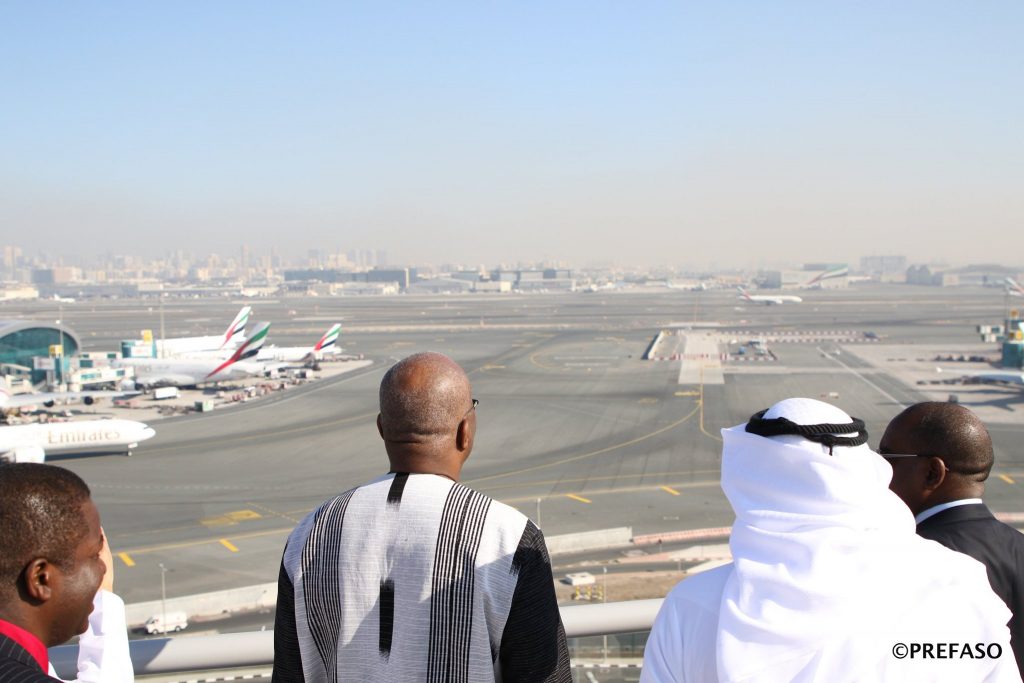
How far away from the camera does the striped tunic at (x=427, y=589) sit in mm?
3811

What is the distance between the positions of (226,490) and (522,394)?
30.3 metres

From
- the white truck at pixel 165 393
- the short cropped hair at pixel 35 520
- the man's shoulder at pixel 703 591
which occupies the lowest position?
the white truck at pixel 165 393

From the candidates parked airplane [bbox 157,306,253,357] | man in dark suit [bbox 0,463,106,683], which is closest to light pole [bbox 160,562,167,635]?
man in dark suit [bbox 0,463,106,683]

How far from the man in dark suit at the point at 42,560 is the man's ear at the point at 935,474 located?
14.1ft

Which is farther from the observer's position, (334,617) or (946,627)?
(334,617)

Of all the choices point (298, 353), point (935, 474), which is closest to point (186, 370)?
point (298, 353)

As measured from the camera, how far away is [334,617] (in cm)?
396

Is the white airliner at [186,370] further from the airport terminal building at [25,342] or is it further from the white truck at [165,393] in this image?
the airport terminal building at [25,342]

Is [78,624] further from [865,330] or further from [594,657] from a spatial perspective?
[865,330]

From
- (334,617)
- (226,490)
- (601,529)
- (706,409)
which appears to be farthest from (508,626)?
(706,409)

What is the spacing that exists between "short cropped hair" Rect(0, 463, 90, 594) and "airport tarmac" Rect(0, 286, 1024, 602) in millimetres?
26783

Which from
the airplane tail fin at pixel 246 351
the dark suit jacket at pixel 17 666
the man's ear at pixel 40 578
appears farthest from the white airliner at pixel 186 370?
the dark suit jacket at pixel 17 666

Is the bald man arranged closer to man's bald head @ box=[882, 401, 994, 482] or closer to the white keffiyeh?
the white keffiyeh

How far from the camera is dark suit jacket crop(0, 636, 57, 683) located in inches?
115
